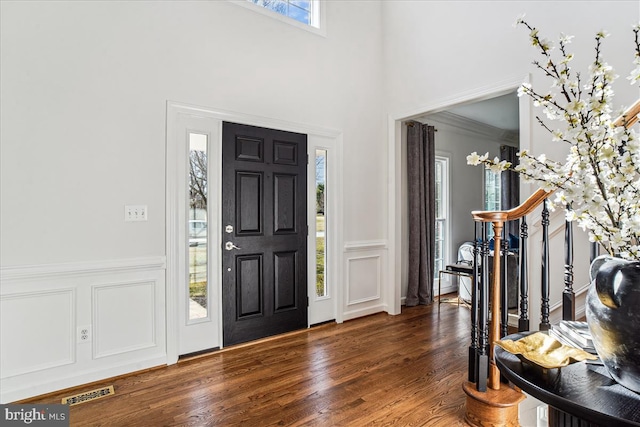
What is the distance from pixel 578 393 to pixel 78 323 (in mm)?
2849

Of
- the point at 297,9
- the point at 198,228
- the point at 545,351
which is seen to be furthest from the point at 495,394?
the point at 297,9

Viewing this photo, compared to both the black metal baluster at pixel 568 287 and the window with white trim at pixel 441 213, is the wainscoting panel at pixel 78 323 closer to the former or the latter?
the black metal baluster at pixel 568 287

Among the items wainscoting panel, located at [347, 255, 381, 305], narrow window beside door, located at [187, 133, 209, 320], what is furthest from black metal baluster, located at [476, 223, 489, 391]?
narrow window beside door, located at [187, 133, 209, 320]

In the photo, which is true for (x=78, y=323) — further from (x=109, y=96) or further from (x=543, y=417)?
(x=543, y=417)

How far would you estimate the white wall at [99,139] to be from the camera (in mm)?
2315

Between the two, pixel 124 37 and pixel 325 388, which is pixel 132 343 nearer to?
pixel 325 388

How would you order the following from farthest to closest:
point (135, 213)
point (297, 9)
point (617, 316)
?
Result: 1. point (297, 9)
2. point (135, 213)
3. point (617, 316)

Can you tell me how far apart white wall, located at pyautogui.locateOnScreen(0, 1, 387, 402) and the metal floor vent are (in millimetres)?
158

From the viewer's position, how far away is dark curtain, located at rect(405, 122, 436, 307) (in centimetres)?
468

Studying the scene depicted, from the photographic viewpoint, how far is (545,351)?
1.02 metres

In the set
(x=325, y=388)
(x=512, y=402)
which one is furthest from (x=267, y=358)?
(x=512, y=402)

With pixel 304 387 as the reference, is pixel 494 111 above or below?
above

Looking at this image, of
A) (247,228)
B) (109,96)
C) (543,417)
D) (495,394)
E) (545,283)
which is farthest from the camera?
(247,228)

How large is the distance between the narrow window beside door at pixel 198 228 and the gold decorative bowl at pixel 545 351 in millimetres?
2502
